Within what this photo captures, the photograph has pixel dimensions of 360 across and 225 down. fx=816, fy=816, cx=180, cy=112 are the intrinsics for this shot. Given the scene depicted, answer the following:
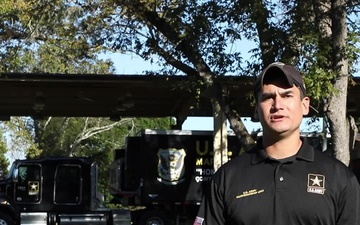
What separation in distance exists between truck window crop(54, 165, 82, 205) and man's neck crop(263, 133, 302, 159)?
22324 millimetres

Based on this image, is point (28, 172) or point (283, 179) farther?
point (28, 172)

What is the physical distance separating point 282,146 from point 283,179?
148 mm

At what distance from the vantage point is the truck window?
25.6m

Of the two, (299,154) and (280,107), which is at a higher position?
(280,107)

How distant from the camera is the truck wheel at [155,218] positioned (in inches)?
1011

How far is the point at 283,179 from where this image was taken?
3.54 meters

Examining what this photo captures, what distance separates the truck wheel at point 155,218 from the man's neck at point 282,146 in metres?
22.3

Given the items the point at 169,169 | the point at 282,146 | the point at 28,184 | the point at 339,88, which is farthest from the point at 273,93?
the point at 28,184

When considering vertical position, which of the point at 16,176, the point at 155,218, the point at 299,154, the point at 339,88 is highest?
the point at 339,88

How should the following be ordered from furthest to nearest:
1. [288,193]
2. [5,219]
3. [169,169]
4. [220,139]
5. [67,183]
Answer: [67,183], [169,169], [5,219], [220,139], [288,193]

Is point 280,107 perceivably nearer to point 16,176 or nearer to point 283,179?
point 283,179

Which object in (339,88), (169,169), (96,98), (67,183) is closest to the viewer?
(339,88)

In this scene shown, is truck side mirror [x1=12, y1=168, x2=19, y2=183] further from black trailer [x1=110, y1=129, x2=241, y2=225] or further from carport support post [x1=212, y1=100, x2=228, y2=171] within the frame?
carport support post [x1=212, y1=100, x2=228, y2=171]

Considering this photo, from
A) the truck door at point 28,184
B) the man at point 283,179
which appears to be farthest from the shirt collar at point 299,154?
the truck door at point 28,184
